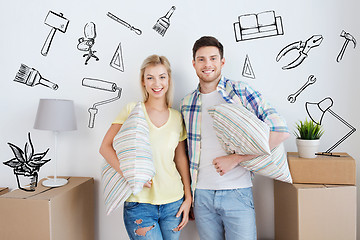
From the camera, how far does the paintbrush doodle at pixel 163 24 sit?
5.80 ft

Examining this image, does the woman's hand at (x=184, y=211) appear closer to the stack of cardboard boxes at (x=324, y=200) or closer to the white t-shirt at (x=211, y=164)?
the white t-shirt at (x=211, y=164)

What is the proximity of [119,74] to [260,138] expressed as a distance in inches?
40.9

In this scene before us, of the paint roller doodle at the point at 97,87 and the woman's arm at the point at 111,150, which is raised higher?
the paint roller doodle at the point at 97,87

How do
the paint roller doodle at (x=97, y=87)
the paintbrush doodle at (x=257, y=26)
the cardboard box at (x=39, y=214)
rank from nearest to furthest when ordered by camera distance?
the cardboard box at (x=39, y=214)
the paintbrush doodle at (x=257, y=26)
the paint roller doodle at (x=97, y=87)

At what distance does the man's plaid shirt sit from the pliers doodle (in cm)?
44

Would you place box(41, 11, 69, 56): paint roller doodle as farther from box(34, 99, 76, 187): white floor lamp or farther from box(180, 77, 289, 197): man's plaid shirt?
box(180, 77, 289, 197): man's plaid shirt

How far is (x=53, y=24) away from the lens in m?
1.85

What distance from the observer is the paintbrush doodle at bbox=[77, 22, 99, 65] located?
182 centimetres

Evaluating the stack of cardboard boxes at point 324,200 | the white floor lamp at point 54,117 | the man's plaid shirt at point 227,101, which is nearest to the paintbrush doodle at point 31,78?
the white floor lamp at point 54,117

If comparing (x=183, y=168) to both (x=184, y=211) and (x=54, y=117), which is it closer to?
(x=184, y=211)

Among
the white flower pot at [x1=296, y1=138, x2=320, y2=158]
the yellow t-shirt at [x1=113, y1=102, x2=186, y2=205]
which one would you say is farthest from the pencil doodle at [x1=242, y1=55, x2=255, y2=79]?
the yellow t-shirt at [x1=113, y1=102, x2=186, y2=205]

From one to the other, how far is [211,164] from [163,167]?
0.85 feet

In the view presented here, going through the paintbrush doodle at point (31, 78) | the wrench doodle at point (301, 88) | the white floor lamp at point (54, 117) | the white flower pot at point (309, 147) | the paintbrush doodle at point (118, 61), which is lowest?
the white flower pot at point (309, 147)

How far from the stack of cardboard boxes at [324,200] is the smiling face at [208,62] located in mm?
671
